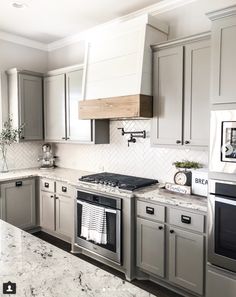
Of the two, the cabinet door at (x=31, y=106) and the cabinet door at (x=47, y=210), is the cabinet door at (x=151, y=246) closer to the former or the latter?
the cabinet door at (x=47, y=210)

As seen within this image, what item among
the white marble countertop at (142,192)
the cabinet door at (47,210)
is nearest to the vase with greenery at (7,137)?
the white marble countertop at (142,192)

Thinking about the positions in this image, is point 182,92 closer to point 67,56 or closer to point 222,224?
point 222,224

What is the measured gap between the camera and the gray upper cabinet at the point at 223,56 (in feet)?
6.63

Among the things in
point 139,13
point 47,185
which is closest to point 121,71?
point 139,13

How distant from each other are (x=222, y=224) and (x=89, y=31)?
10.8 feet

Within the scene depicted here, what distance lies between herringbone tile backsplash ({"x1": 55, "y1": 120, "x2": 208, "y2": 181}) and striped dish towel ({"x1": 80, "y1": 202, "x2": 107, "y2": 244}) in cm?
78

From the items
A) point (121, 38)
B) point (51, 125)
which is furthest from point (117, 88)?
point (51, 125)

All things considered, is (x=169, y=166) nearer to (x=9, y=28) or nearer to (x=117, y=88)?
(x=117, y=88)

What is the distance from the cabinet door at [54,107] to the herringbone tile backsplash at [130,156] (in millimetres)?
376

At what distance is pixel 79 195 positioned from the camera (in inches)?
130

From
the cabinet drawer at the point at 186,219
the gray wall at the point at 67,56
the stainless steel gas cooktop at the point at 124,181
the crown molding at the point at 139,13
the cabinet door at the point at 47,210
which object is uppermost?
the crown molding at the point at 139,13

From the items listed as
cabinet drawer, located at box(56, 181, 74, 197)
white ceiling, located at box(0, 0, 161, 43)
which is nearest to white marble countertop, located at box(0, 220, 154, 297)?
A: cabinet drawer, located at box(56, 181, 74, 197)

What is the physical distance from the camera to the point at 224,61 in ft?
6.78

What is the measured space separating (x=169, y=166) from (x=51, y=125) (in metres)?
2.08
